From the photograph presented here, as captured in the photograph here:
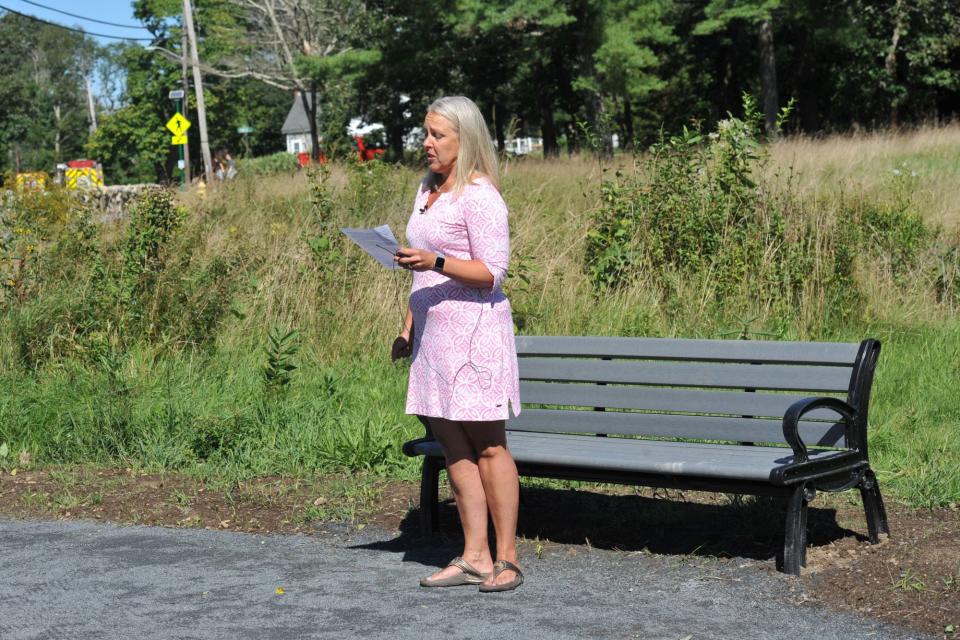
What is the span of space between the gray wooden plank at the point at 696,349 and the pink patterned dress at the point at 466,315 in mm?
1052

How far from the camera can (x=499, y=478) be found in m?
4.38

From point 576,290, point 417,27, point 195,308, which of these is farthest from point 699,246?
point 417,27

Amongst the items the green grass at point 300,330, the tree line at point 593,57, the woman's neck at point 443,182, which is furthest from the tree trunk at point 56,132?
the woman's neck at point 443,182

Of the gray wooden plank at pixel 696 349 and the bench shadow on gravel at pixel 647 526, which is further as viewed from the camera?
the bench shadow on gravel at pixel 647 526

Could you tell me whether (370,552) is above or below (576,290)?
below

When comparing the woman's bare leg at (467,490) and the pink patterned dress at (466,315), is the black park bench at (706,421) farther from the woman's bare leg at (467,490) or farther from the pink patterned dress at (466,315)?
the pink patterned dress at (466,315)

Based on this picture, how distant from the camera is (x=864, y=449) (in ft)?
15.3

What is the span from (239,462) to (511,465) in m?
2.47

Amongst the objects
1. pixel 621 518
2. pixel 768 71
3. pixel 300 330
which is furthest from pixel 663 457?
pixel 768 71

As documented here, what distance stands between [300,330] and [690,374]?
14.8 feet

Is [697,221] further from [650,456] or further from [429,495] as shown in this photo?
[650,456]

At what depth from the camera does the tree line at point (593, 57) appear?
3112 cm

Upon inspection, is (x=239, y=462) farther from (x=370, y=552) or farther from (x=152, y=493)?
(x=370, y=552)

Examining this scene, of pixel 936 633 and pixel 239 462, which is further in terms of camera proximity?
pixel 239 462
